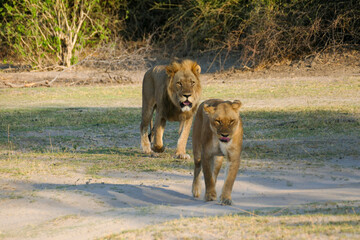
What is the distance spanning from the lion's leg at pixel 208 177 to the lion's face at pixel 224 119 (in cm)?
32

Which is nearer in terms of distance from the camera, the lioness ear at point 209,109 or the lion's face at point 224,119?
the lion's face at point 224,119

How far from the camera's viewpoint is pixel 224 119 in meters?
5.39

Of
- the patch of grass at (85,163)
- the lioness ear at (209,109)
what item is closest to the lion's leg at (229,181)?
the lioness ear at (209,109)

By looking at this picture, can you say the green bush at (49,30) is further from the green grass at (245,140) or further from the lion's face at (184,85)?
the lion's face at (184,85)

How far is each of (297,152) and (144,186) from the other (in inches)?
114

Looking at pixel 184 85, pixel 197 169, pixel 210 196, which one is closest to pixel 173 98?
pixel 184 85


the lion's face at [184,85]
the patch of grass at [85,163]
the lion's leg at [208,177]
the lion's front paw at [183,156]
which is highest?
the lion's face at [184,85]

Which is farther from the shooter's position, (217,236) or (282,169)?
(282,169)

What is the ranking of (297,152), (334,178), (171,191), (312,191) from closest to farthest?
1. (312,191)
2. (171,191)
3. (334,178)
4. (297,152)

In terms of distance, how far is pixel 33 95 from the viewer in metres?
18.0

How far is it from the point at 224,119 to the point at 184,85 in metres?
2.66

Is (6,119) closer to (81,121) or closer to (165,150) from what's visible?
(81,121)

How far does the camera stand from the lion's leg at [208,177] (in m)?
5.62

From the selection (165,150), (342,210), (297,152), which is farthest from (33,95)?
(342,210)
